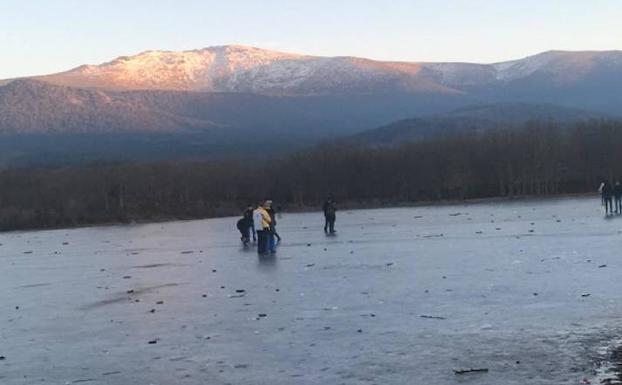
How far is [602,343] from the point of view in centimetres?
1434

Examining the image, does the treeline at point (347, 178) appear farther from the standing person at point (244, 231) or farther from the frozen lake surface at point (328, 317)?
the frozen lake surface at point (328, 317)

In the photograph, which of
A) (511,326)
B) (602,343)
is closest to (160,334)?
(511,326)

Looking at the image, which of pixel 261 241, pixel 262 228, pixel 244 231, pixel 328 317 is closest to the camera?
pixel 328 317

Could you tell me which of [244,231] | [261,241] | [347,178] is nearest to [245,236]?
[244,231]

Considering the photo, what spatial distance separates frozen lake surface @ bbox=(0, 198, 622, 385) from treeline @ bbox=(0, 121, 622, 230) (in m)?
66.1

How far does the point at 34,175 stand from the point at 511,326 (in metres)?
123

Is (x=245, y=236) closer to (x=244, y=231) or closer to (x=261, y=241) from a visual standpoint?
(x=244, y=231)

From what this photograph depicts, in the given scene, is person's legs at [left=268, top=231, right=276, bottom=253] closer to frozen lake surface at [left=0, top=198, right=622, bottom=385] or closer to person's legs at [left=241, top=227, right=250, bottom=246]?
frozen lake surface at [left=0, top=198, right=622, bottom=385]

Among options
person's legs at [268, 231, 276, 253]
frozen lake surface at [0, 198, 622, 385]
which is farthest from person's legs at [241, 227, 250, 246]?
frozen lake surface at [0, 198, 622, 385]

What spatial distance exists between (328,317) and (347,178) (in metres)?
110

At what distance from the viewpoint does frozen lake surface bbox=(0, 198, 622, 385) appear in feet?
45.3

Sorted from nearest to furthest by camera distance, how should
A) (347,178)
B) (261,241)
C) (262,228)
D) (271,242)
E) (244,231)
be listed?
(262,228) < (261,241) < (271,242) < (244,231) < (347,178)

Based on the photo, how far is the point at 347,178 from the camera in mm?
128125

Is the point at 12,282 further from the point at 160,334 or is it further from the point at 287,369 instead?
the point at 287,369
